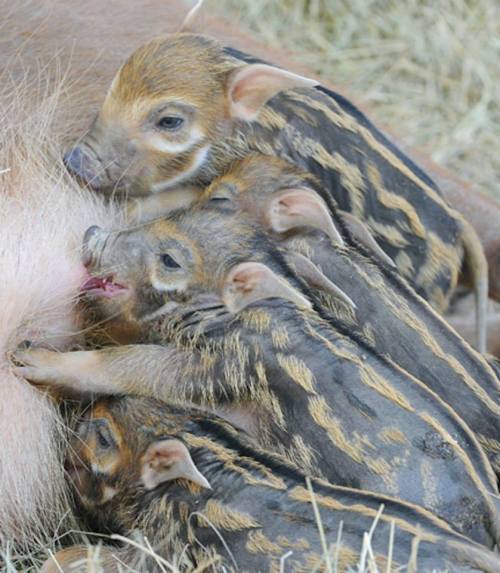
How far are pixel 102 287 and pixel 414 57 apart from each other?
2.33 m

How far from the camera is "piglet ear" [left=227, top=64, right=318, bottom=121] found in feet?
8.57

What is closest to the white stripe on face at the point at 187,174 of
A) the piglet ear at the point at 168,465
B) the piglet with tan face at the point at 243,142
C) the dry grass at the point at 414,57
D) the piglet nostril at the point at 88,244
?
the piglet with tan face at the point at 243,142

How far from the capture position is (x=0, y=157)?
2715 millimetres

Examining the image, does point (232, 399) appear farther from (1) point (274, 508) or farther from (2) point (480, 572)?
(2) point (480, 572)

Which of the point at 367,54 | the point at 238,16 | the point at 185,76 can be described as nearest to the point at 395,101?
the point at 367,54

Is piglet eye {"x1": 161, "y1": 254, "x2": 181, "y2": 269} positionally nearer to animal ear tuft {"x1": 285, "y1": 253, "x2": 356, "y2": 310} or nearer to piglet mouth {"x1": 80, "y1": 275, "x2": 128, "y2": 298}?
piglet mouth {"x1": 80, "y1": 275, "x2": 128, "y2": 298}

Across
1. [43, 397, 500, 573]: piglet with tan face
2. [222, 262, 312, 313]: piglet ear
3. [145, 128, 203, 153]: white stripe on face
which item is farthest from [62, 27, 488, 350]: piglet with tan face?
[43, 397, 500, 573]: piglet with tan face

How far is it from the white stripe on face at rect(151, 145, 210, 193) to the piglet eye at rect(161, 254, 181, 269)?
28cm

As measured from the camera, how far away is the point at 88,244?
2549mm

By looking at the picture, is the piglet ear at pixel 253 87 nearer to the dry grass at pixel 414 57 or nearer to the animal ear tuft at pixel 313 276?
the animal ear tuft at pixel 313 276

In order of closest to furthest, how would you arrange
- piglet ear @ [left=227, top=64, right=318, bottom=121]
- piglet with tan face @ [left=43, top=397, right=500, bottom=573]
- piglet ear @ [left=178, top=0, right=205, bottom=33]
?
piglet with tan face @ [left=43, top=397, right=500, bottom=573] → piglet ear @ [left=227, top=64, right=318, bottom=121] → piglet ear @ [left=178, top=0, right=205, bottom=33]

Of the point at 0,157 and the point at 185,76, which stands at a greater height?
the point at 185,76

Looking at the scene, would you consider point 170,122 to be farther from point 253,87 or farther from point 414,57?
point 414,57

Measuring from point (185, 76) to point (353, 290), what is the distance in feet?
1.77
